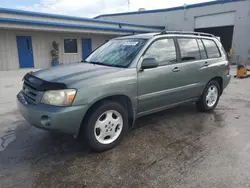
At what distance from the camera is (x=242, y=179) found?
2.48m

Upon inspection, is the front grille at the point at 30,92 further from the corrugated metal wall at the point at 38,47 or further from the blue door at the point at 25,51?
the blue door at the point at 25,51

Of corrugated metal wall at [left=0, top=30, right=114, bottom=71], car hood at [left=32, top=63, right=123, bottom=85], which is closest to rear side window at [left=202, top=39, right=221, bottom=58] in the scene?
car hood at [left=32, top=63, right=123, bottom=85]

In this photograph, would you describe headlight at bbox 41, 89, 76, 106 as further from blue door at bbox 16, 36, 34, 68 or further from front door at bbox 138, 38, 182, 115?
blue door at bbox 16, 36, 34, 68

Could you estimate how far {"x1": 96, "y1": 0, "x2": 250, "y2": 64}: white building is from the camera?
1605 cm

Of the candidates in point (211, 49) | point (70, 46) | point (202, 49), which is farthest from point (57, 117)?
point (70, 46)

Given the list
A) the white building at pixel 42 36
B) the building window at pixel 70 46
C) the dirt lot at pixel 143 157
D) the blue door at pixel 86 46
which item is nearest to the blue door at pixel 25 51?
the white building at pixel 42 36

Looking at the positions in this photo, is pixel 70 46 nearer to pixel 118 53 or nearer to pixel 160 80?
pixel 118 53

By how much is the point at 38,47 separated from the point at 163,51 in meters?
13.0

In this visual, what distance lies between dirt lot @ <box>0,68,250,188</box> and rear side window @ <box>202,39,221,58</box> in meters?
1.49

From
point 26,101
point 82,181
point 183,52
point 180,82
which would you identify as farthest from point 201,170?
point 26,101

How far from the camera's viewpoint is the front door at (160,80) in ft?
→ 11.4

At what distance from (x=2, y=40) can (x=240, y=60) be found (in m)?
17.3

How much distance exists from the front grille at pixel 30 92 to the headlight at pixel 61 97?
297mm

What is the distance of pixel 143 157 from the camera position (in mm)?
2980
